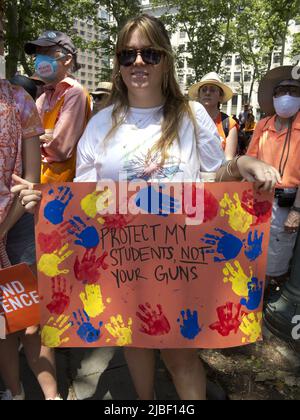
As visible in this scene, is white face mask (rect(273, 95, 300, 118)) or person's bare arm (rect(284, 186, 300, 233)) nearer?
person's bare arm (rect(284, 186, 300, 233))

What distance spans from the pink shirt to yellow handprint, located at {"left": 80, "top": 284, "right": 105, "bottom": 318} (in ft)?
3.56

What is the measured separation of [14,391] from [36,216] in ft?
3.24

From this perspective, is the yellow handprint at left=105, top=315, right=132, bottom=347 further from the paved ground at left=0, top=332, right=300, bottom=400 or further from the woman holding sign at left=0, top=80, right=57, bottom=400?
the paved ground at left=0, top=332, right=300, bottom=400

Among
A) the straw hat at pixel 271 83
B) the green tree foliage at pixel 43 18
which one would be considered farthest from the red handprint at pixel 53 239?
the green tree foliage at pixel 43 18

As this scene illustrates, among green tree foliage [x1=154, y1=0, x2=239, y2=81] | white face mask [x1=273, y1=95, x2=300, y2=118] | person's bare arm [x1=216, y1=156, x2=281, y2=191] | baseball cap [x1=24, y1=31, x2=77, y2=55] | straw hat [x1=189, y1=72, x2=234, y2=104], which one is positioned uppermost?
green tree foliage [x1=154, y1=0, x2=239, y2=81]

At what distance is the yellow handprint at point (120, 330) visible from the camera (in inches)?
65.7

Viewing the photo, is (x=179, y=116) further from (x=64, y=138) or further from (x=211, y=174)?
(x=64, y=138)

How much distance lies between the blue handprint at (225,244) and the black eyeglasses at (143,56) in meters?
0.75

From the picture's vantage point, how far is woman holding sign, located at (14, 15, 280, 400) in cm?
161

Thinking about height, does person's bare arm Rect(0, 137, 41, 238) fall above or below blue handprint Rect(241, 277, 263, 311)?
above

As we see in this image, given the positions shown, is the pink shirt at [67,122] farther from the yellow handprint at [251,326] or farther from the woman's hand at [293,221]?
the woman's hand at [293,221]

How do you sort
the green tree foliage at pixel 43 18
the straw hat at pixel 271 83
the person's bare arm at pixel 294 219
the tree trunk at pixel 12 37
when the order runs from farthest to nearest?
the green tree foliage at pixel 43 18
the tree trunk at pixel 12 37
the straw hat at pixel 271 83
the person's bare arm at pixel 294 219

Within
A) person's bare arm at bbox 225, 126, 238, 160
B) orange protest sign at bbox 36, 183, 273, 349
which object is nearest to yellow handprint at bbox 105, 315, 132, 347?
orange protest sign at bbox 36, 183, 273, 349
